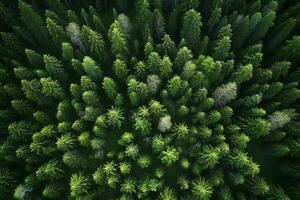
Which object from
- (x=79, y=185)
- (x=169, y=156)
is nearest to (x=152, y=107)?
(x=169, y=156)

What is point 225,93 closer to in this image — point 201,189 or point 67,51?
point 201,189

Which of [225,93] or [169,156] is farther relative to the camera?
[225,93]

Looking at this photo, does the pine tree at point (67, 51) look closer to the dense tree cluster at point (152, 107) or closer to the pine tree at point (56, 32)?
the dense tree cluster at point (152, 107)

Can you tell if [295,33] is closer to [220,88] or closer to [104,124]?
[220,88]

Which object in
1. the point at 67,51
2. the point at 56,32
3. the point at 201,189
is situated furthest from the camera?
the point at 56,32

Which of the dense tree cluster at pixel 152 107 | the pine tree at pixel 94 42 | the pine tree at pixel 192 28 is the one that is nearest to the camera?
the dense tree cluster at pixel 152 107

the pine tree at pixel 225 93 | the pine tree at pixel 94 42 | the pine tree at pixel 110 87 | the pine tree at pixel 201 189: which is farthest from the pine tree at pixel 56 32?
the pine tree at pixel 201 189

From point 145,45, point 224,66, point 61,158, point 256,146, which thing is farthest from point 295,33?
point 61,158

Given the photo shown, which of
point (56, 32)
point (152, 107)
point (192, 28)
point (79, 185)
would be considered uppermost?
point (56, 32)
